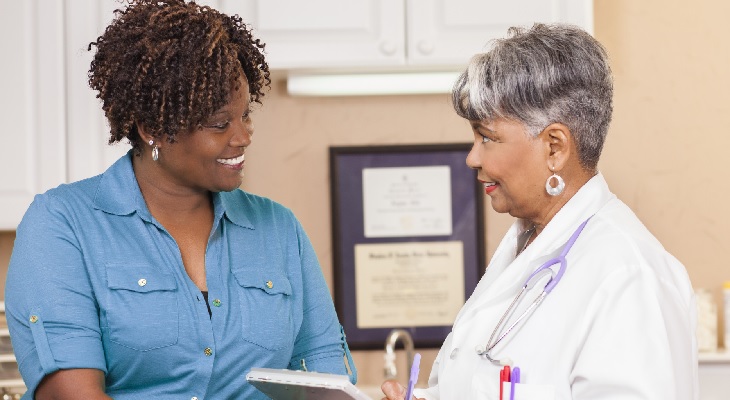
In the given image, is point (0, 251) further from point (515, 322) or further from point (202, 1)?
point (515, 322)

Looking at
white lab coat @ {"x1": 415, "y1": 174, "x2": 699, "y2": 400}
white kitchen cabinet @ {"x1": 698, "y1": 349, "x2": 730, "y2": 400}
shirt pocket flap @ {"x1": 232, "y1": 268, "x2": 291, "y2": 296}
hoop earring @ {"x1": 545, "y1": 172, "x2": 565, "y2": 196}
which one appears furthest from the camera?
white kitchen cabinet @ {"x1": 698, "y1": 349, "x2": 730, "y2": 400}

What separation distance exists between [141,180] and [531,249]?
0.67 meters

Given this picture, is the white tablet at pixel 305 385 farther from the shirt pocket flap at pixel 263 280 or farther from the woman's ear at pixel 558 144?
the woman's ear at pixel 558 144

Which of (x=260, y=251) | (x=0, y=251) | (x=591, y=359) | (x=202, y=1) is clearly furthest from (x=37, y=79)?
(x=591, y=359)

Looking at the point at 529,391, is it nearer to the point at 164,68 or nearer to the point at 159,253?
the point at 159,253

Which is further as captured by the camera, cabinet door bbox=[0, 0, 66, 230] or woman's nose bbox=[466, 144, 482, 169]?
cabinet door bbox=[0, 0, 66, 230]

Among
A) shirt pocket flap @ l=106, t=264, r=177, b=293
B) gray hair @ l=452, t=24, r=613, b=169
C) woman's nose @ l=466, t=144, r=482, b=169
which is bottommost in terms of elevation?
shirt pocket flap @ l=106, t=264, r=177, b=293

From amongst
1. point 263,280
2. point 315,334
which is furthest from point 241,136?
point 315,334

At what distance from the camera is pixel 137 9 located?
1612 mm

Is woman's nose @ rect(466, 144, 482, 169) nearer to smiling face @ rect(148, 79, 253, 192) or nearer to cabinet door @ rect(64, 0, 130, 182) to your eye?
smiling face @ rect(148, 79, 253, 192)

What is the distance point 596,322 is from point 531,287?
0.53ft

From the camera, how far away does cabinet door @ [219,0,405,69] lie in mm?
2562

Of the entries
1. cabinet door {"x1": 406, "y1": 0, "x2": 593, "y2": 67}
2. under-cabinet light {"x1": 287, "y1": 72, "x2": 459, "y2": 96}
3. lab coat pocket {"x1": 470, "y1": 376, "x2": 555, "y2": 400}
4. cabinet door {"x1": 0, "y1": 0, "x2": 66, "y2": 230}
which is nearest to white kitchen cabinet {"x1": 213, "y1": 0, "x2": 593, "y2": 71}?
cabinet door {"x1": 406, "y1": 0, "x2": 593, "y2": 67}

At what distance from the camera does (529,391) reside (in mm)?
1312
